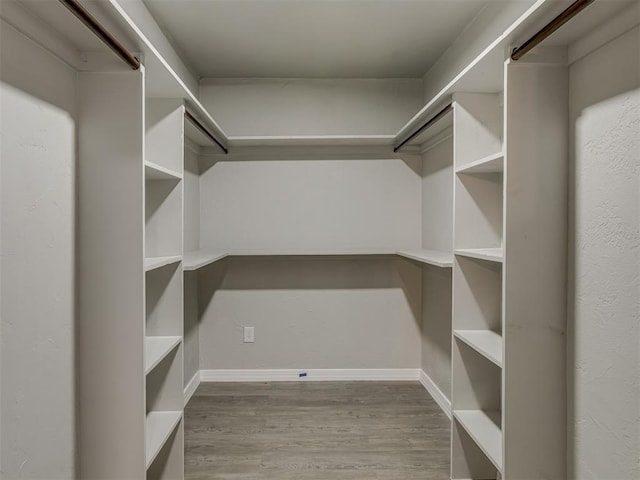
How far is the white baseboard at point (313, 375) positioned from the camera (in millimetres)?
3303

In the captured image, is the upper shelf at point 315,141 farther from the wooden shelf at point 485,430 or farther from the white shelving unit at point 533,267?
the wooden shelf at point 485,430

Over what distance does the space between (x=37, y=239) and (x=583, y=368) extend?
76.6 inches

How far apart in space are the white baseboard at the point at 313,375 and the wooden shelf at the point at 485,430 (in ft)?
4.46

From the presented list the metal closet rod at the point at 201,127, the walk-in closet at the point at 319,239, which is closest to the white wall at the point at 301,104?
the walk-in closet at the point at 319,239

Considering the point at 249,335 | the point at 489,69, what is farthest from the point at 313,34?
the point at 249,335

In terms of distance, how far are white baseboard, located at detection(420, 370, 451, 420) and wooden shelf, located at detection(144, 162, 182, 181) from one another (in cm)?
226

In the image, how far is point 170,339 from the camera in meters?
1.95

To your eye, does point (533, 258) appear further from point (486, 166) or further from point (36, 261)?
point (36, 261)

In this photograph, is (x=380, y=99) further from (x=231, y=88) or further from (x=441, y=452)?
(x=441, y=452)

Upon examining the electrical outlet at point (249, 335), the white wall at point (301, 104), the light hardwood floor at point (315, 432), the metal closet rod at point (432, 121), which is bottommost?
the light hardwood floor at point (315, 432)

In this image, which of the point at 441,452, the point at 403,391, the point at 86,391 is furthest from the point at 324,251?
the point at 86,391

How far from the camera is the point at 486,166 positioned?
180 centimetres

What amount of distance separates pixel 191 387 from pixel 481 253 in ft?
7.72

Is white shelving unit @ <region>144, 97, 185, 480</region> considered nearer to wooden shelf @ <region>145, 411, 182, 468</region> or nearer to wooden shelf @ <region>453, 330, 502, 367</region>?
wooden shelf @ <region>145, 411, 182, 468</region>
